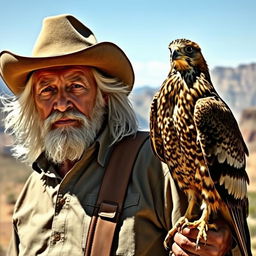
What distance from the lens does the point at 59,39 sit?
3.88 metres

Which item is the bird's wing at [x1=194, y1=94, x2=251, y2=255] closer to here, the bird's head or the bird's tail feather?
the bird's tail feather

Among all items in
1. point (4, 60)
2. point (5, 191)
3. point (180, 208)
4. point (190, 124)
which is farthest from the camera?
point (5, 191)

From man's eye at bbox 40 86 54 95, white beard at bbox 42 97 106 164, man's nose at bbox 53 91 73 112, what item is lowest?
white beard at bbox 42 97 106 164

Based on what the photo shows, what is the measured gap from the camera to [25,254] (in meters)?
3.73

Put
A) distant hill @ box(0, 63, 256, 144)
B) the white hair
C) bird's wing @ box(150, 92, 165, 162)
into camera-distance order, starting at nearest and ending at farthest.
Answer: bird's wing @ box(150, 92, 165, 162) < the white hair < distant hill @ box(0, 63, 256, 144)

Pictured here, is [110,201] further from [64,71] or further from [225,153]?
[64,71]

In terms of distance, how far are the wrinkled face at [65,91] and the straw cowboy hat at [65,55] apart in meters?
0.08

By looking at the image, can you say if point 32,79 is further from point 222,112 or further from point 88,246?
point 222,112

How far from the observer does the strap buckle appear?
11.0 ft

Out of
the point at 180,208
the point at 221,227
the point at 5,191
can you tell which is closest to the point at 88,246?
the point at 180,208

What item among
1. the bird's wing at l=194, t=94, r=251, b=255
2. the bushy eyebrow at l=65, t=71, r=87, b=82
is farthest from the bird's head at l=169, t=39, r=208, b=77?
the bushy eyebrow at l=65, t=71, r=87, b=82

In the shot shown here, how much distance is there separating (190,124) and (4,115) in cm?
207

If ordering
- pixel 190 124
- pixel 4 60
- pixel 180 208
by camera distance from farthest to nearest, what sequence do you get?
pixel 4 60 → pixel 180 208 → pixel 190 124

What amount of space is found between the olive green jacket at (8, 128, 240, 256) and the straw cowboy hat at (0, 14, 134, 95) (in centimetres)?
44
